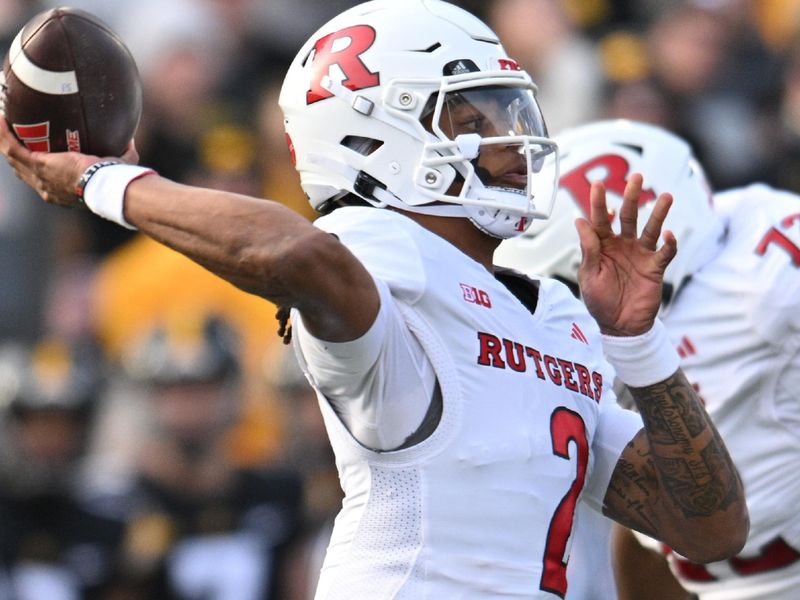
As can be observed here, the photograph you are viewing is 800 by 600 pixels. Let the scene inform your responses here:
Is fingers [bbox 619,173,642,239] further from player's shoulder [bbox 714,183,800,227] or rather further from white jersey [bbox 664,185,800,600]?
player's shoulder [bbox 714,183,800,227]

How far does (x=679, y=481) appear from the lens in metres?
3.43

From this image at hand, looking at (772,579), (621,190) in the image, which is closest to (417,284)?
(621,190)

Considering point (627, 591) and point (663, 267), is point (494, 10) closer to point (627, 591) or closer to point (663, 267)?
point (627, 591)

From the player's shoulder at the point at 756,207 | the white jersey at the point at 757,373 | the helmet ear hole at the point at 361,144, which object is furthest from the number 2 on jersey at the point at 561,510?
the player's shoulder at the point at 756,207

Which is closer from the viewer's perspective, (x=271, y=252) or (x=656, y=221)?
(x=271, y=252)

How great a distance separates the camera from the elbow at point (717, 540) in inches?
137

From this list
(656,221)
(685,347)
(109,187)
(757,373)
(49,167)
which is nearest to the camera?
(109,187)

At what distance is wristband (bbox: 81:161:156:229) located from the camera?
9.82 feet

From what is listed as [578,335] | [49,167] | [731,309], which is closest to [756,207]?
[731,309]

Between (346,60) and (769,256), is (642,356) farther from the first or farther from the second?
(769,256)

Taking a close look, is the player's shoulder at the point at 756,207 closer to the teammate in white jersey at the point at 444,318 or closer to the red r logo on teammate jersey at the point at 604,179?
the red r logo on teammate jersey at the point at 604,179

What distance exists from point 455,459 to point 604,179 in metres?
1.56

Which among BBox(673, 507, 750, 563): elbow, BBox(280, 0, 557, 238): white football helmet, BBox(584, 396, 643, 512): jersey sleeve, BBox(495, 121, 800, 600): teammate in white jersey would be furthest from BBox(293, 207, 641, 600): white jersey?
BBox(495, 121, 800, 600): teammate in white jersey

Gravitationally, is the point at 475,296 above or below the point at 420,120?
below
